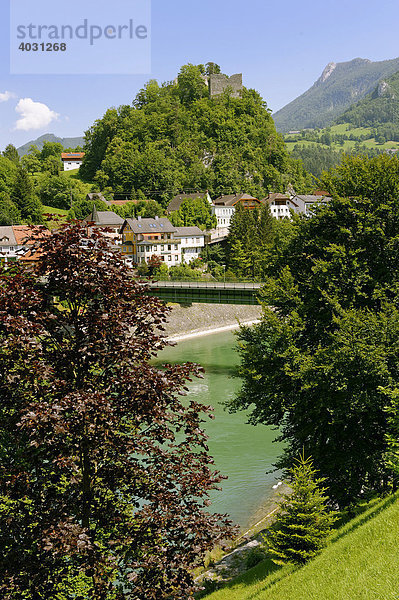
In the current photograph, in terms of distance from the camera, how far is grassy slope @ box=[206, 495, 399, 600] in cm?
1126

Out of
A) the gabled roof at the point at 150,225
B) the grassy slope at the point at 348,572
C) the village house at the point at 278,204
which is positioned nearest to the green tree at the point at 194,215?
the gabled roof at the point at 150,225

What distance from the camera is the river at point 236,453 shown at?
2544cm

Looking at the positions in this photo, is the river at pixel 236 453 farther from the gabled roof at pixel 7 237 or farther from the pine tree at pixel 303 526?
the gabled roof at pixel 7 237

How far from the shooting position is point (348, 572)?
12273 mm

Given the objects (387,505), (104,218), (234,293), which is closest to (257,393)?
(387,505)

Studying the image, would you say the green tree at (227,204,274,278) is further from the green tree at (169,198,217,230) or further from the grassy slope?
the grassy slope

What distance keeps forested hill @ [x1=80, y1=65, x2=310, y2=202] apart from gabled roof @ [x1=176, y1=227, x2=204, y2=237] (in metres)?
25.5

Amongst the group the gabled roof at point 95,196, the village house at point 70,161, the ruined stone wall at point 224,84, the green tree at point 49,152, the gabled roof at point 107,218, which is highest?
the ruined stone wall at point 224,84

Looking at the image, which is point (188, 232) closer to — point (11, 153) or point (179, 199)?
point (179, 199)

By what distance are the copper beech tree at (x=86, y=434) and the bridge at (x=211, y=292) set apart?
4191cm

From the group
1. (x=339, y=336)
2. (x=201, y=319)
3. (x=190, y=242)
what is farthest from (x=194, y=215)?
(x=339, y=336)

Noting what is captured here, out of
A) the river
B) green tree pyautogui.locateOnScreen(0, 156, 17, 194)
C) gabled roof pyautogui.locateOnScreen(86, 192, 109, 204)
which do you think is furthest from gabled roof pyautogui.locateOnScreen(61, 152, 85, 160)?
the river

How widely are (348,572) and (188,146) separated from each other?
135200 millimetres

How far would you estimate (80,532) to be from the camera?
9.22 m
